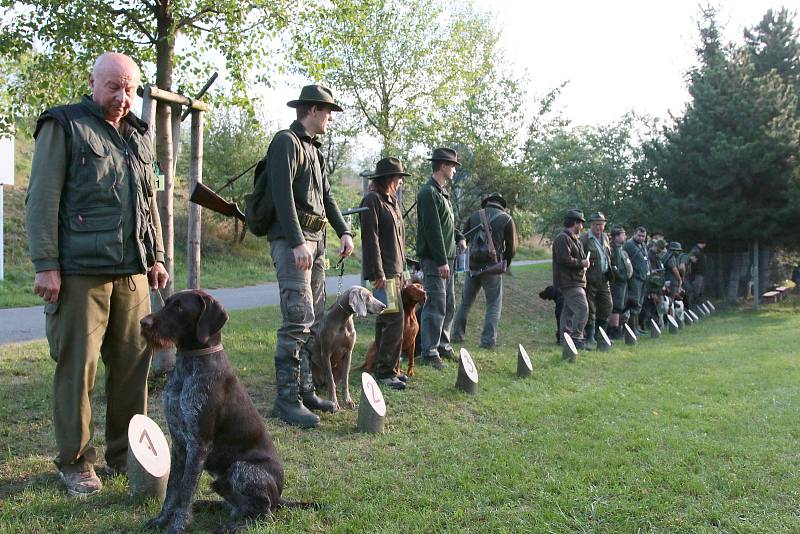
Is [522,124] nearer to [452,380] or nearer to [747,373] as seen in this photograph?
[747,373]

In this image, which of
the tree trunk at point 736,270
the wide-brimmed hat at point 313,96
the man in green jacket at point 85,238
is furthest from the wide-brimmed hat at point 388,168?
the tree trunk at point 736,270

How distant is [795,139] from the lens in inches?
832

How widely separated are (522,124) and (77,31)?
47.3ft

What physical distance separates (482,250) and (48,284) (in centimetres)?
702

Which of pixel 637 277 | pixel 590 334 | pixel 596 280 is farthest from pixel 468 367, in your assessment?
pixel 637 277

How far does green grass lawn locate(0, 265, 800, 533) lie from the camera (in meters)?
3.62

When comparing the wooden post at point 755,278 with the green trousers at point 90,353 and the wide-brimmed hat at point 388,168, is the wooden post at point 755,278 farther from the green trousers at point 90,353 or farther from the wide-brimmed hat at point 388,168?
the green trousers at point 90,353

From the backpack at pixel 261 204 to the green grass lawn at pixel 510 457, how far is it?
1.69 metres

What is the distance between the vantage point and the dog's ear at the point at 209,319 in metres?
3.52

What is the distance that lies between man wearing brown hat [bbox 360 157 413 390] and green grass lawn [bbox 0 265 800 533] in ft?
1.35

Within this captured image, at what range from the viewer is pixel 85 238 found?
375 cm

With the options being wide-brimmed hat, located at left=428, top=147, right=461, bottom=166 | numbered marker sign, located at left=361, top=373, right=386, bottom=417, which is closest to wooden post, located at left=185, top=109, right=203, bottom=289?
numbered marker sign, located at left=361, top=373, right=386, bottom=417

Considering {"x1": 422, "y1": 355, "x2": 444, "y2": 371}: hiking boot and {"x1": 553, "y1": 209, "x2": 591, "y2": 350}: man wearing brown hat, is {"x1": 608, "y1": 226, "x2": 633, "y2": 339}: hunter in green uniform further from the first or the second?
{"x1": 422, "y1": 355, "x2": 444, "y2": 371}: hiking boot

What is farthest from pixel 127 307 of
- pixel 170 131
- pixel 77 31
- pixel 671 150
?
pixel 671 150
